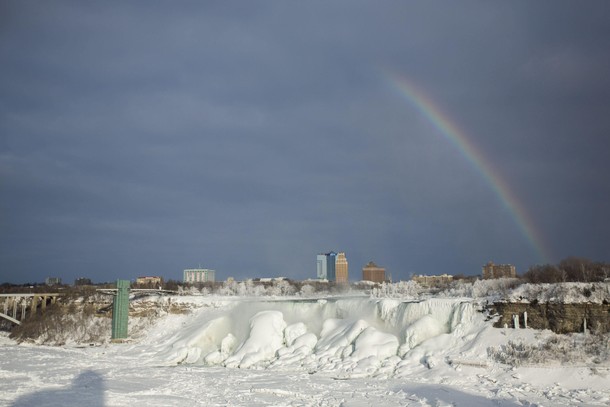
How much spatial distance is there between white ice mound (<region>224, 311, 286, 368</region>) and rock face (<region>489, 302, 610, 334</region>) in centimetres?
1307

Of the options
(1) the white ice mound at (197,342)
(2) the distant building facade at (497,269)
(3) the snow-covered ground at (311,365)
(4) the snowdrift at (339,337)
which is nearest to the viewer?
(3) the snow-covered ground at (311,365)

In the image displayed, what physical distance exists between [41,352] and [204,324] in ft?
36.6

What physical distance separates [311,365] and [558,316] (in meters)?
13.0

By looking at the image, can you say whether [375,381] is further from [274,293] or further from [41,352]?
[274,293]

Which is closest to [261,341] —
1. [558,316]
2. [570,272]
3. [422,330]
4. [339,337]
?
[339,337]

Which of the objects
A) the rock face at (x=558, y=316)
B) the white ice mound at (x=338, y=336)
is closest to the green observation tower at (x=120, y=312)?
the white ice mound at (x=338, y=336)

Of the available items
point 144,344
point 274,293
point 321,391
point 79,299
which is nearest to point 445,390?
A: point 321,391

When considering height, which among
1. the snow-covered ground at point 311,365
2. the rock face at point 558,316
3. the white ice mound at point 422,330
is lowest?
the snow-covered ground at point 311,365

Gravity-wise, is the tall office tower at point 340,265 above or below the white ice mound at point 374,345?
above

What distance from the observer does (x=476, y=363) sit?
23422 millimetres

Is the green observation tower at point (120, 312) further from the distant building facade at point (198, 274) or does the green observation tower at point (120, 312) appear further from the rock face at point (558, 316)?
the distant building facade at point (198, 274)

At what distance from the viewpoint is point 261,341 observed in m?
31.3

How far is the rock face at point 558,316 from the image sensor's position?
80.2 feet

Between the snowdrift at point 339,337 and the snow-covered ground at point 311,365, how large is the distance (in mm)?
77
